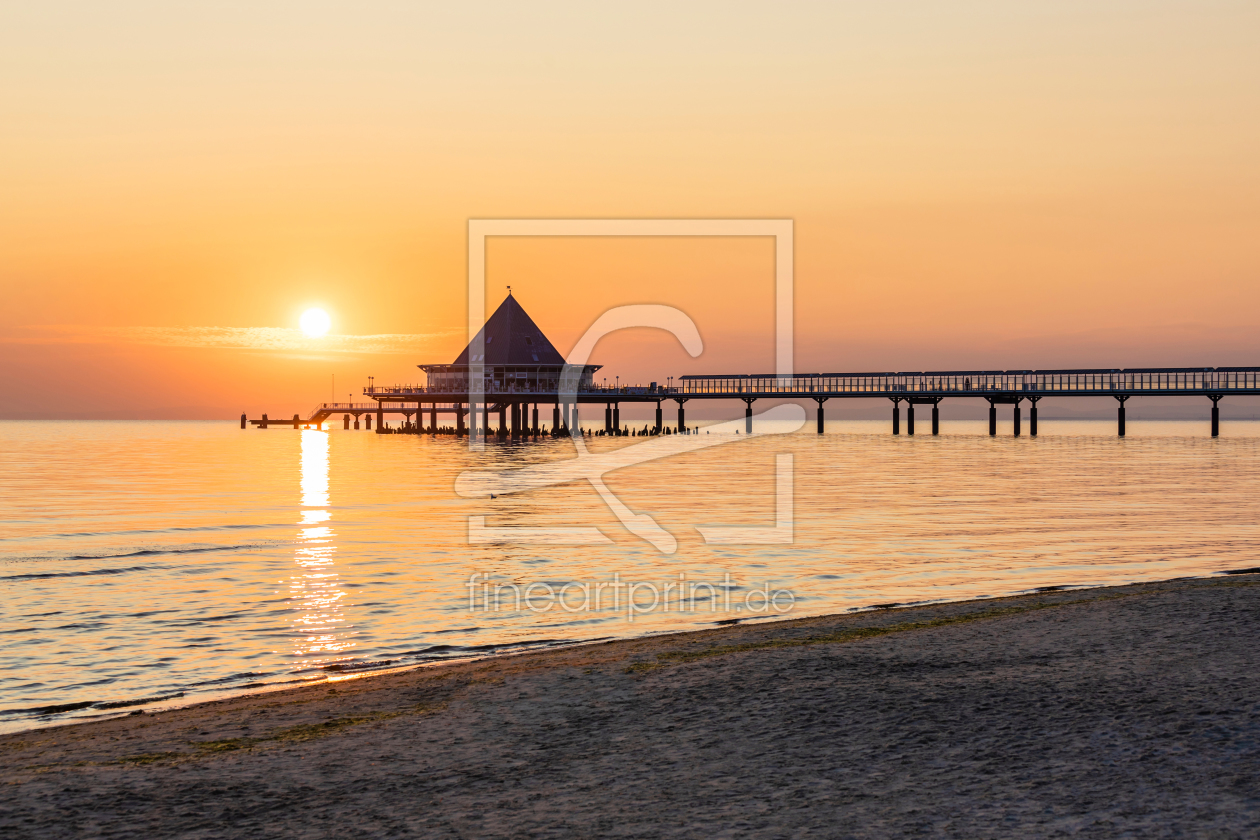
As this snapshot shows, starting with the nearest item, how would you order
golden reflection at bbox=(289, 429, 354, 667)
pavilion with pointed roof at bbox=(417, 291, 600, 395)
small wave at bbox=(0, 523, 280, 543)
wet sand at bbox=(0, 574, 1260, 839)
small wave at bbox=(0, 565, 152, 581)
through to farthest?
1. wet sand at bbox=(0, 574, 1260, 839)
2. golden reflection at bbox=(289, 429, 354, 667)
3. small wave at bbox=(0, 565, 152, 581)
4. small wave at bbox=(0, 523, 280, 543)
5. pavilion with pointed roof at bbox=(417, 291, 600, 395)

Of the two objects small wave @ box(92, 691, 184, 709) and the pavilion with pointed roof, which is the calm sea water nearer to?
small wave @ box(92, 691, 184, 709)

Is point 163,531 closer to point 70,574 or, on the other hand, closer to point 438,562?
point 70,574

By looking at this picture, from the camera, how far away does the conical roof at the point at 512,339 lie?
351 ft

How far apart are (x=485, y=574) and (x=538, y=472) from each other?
35425 millimetres

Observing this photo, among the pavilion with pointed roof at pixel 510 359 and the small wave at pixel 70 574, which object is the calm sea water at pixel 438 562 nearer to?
the small wave at pixel 70 574

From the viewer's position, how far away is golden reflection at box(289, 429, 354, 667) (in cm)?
1259

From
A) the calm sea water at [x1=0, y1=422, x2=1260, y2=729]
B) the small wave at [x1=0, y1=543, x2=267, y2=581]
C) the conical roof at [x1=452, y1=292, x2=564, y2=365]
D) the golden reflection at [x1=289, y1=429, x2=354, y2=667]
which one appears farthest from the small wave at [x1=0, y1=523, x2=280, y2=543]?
the conical roof at [x1=452, y1=292, x2=564, y2=365]

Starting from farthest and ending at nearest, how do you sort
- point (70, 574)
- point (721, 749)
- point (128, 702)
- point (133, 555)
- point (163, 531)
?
point (163, 531) < point (133, 555) < point (70, 574) < point (128, 702) < point (721, 749)

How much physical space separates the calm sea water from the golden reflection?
6cm

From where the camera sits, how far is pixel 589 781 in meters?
6.45

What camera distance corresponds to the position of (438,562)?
20.4 meters

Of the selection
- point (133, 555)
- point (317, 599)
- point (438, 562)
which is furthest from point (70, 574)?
point (438, 562)

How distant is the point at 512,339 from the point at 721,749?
101535 millimetres

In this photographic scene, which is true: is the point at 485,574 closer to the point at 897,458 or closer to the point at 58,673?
the point at 58,673
